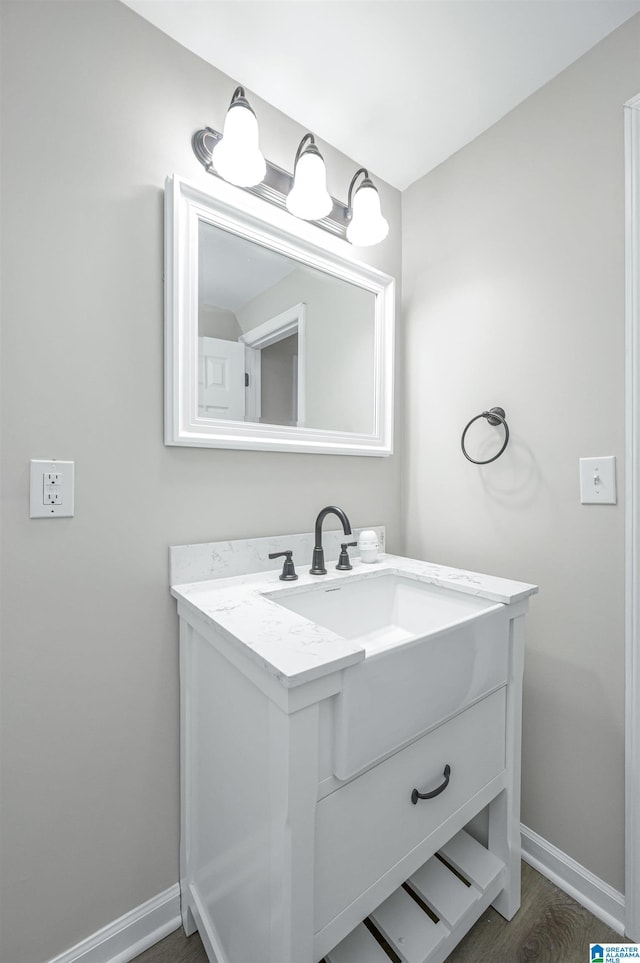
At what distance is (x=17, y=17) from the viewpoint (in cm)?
89

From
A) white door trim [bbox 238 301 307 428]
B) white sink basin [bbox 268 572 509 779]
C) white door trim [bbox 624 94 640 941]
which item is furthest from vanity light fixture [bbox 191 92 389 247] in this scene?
white sink basin [bbox 268 572 509 779]

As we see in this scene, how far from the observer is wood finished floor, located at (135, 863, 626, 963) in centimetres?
100

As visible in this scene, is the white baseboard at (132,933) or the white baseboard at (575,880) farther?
the white baseboard at (575,880)

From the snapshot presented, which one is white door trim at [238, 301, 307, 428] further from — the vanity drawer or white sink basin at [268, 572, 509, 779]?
the vanity drawer

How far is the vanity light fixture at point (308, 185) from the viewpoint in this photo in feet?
3.85

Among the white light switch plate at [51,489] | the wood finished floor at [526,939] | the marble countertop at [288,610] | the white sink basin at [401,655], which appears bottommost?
the wood finished floor at [526,939]

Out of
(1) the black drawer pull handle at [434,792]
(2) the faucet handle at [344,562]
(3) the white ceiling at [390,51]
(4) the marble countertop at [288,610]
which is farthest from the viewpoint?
(2) the faucet handle at [344,562]

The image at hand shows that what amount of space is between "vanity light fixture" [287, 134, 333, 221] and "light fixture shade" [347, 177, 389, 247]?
5.7 inches

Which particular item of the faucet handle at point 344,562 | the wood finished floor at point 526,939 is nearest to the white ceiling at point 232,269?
the faucet handle at point 344,562

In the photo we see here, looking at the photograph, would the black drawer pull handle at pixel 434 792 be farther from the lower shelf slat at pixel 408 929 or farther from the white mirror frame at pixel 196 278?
the white mirror frame at pixel 196 278

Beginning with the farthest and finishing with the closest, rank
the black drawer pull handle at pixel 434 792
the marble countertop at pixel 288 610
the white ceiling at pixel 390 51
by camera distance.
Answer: the white ceiling at pixel 390 51 → the black drawer pull handle at pixel 434 792 → the marble countertop at pixel 288 610

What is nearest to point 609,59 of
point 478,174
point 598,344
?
point 478,174

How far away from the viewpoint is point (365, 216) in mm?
1341

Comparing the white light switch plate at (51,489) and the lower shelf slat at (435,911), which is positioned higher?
the white light switch plate at (51,489)
